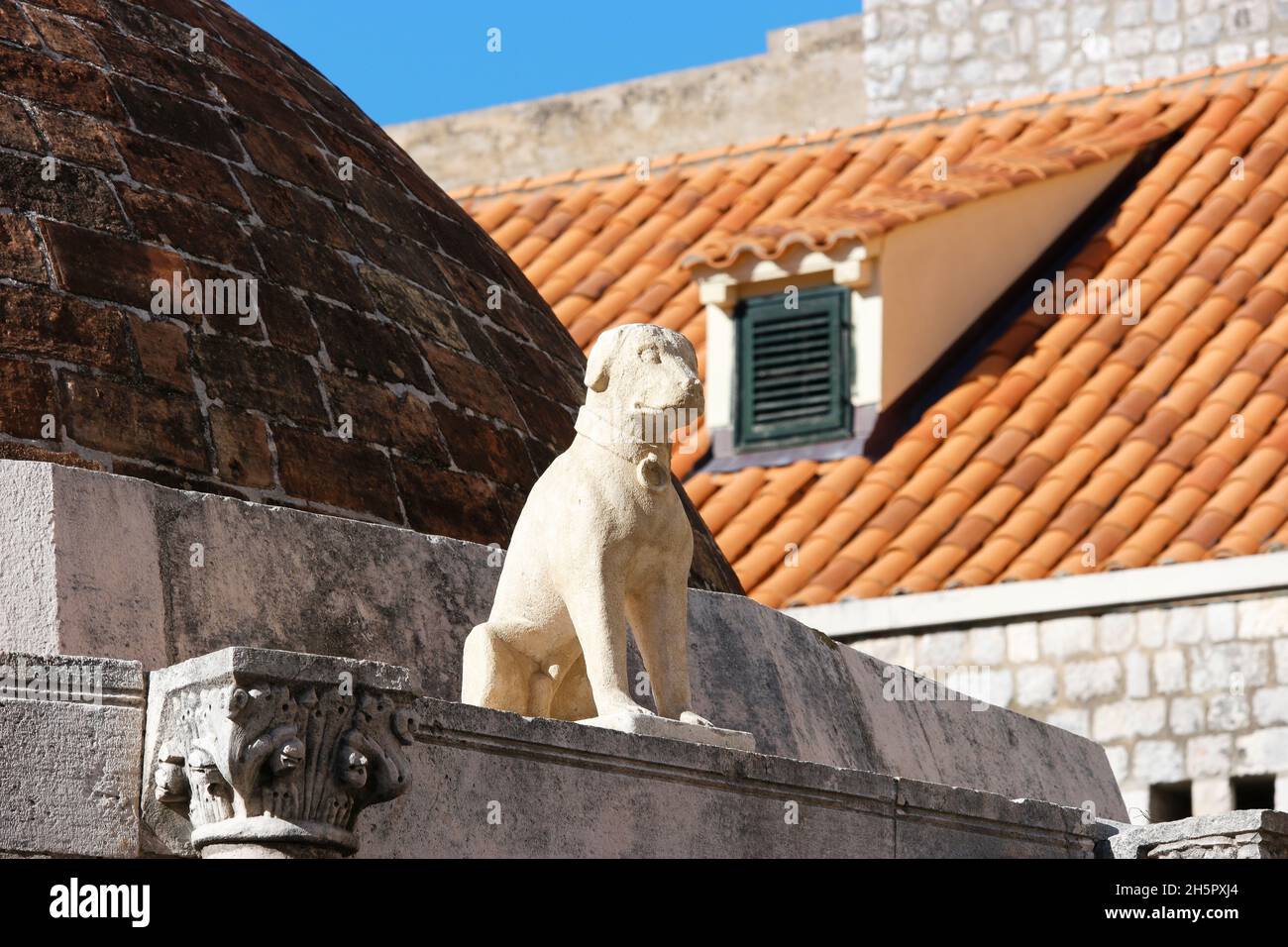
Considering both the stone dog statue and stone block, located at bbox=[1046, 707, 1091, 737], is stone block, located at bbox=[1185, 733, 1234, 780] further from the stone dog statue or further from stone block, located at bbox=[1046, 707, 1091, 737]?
the stone dog statue

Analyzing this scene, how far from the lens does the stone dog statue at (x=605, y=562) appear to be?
19.9 feet

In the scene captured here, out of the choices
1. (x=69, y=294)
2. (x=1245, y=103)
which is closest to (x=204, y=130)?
(x=69, y=294)

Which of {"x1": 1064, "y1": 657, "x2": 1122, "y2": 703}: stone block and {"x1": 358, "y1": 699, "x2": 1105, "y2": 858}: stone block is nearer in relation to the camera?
{"x1": 358, "y1": 699, "x2": 1105, "y2": 858}: stone block

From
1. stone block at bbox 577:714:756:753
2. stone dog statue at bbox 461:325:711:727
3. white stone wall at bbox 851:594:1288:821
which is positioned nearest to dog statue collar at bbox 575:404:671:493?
stone dog statue at bbox 461:325:711:727

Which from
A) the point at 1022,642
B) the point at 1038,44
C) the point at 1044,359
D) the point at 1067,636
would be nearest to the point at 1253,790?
the point at 1067,636

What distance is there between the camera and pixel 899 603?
1317cm

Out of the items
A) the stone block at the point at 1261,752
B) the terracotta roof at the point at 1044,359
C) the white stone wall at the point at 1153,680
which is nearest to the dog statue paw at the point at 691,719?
the white stone wall at the point at 1153,680

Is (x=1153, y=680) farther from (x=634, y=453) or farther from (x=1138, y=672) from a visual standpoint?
(x=634, y=453)

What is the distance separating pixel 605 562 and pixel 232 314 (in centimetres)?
259

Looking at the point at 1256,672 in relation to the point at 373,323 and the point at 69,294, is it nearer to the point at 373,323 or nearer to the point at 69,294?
the point at 373,323

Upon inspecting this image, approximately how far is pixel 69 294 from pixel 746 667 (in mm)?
2350

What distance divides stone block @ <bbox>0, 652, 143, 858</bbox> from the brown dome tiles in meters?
1.93

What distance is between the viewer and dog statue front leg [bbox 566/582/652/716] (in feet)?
20.1

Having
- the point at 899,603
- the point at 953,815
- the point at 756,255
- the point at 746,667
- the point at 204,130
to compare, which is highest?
the point at 756,255
